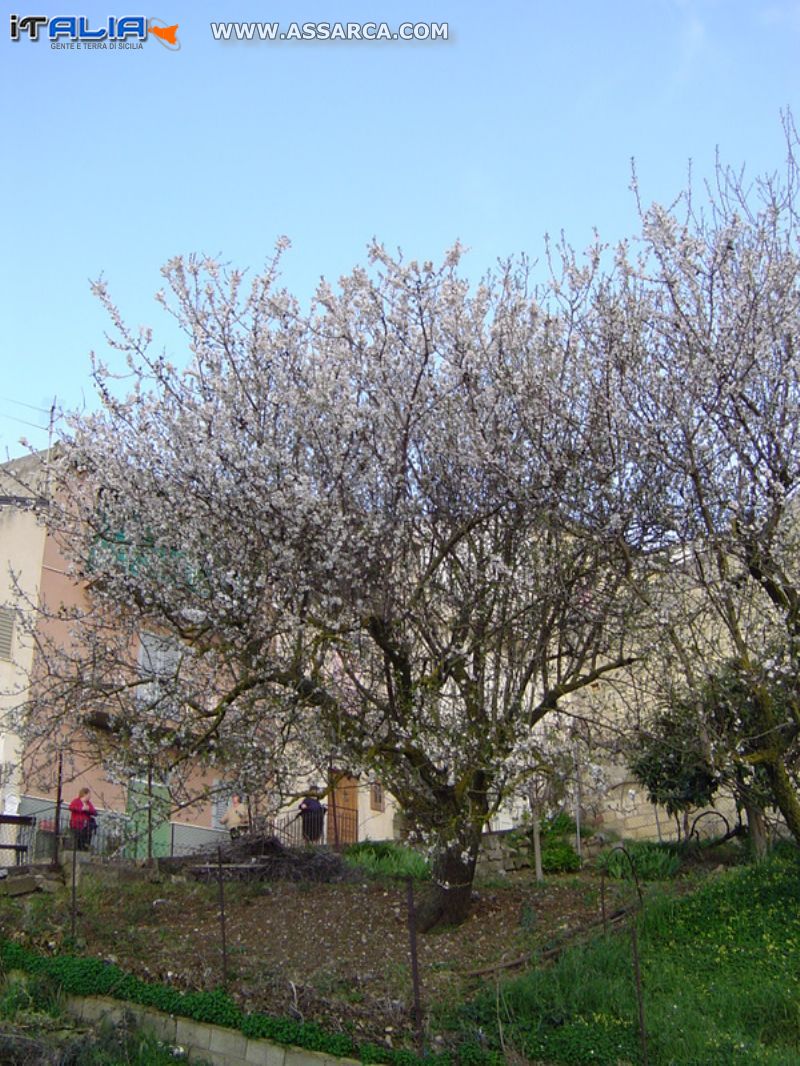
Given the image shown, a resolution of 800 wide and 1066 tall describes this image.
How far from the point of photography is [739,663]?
32.4 ft

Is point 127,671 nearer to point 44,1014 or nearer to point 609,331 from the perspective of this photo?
point 44,1014

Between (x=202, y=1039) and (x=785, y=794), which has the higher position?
(x=785, y=794)

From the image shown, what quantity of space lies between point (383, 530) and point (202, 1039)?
497 cm

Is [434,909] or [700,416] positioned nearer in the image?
[700,416]

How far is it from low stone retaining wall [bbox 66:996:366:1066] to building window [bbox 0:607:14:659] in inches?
380

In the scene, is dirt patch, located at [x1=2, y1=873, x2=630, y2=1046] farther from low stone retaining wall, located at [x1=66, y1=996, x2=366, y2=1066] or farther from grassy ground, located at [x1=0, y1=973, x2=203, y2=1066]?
grassy ground, located at [x1=0, y1=973, x2=203, y2=1066]

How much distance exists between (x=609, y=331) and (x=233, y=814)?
12602mm

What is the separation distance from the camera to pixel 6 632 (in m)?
18.9

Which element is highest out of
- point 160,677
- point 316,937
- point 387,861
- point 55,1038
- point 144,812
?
point 160,677

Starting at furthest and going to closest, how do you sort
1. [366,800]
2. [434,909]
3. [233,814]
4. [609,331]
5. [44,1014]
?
[366,800] → [233,814] → [434,909] → [609,331] → [44,1014]

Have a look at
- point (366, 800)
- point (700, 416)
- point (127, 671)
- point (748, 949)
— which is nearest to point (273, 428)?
point (127, 671)

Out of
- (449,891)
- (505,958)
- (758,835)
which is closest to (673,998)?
(505,958)

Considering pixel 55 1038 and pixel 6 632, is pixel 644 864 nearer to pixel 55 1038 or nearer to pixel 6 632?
pixel 55 1038

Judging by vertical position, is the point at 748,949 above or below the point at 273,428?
below
